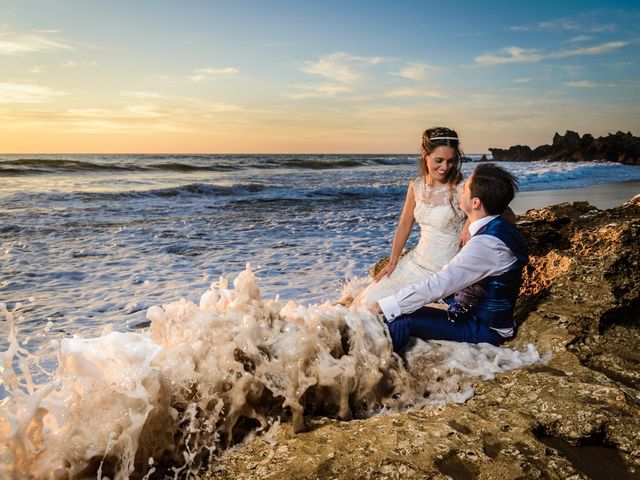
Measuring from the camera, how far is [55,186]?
1845 centimetres

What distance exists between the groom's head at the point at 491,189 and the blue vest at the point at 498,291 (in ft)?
Result: 0.33

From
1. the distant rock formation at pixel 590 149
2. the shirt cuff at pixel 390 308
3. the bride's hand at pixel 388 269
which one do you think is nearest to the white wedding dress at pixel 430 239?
the bride's hand at pixel 388 269

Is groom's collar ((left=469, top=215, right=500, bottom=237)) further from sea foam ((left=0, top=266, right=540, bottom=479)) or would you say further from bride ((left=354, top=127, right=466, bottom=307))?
bride ((left=354, top=127, right=466, bottom=307))

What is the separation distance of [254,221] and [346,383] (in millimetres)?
9472

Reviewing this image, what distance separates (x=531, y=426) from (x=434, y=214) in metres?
2.48

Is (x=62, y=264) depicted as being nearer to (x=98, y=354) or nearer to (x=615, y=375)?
(x=98, y=354)

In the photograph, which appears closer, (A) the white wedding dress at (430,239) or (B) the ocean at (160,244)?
(A) the white wedding dress at (430,239)

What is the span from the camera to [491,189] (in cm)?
318

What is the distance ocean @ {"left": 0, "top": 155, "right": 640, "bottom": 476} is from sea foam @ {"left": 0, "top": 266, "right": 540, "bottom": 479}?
0.02 metres

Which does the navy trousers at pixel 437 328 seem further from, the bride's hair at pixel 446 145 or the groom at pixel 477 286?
the bride's hair at pixel 446 145

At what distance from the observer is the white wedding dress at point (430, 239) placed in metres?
4.45

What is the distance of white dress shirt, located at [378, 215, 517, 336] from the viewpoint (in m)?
3.01

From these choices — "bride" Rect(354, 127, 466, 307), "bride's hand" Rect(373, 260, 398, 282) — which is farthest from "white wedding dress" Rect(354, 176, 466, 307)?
"bride's hand" Rect(373, 260, 398, 282)

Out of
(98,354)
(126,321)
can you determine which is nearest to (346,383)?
(98,354)
